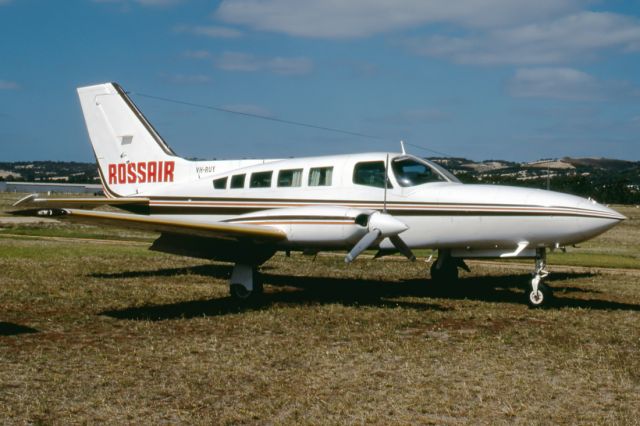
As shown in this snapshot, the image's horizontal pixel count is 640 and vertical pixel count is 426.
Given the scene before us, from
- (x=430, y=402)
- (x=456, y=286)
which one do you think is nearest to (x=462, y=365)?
(x=430, y=402)

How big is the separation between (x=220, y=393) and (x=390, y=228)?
5803mm

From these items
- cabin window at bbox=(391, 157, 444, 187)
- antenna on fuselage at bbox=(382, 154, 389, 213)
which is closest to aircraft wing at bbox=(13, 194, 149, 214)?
antenna on fuselage at bbox=(382, 154, 389, 213)

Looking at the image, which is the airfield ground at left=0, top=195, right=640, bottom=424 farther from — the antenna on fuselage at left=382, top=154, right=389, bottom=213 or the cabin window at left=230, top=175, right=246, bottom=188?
the cabin window at left=230, top=175, right=246, bottom=188

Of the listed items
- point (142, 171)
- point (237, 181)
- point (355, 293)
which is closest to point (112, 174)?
point (142, 171)

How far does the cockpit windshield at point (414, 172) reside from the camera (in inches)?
562

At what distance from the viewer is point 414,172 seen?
14430 millimetres

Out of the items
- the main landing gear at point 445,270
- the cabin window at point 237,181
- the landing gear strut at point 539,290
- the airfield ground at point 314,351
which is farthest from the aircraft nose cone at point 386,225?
the main landing gear at point 445,270

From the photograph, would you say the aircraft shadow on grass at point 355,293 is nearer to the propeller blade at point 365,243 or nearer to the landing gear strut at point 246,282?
the landing gear strut at point 246,282

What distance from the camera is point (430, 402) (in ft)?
24.2

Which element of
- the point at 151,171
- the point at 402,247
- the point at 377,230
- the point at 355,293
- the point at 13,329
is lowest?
the point at 355,293

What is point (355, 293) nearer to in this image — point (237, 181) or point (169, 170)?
point (237, 181)

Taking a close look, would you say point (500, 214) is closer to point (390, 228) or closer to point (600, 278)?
point (390, 228)

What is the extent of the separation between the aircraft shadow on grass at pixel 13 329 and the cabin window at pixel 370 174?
22.2 feet

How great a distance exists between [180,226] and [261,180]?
11.2 ft
